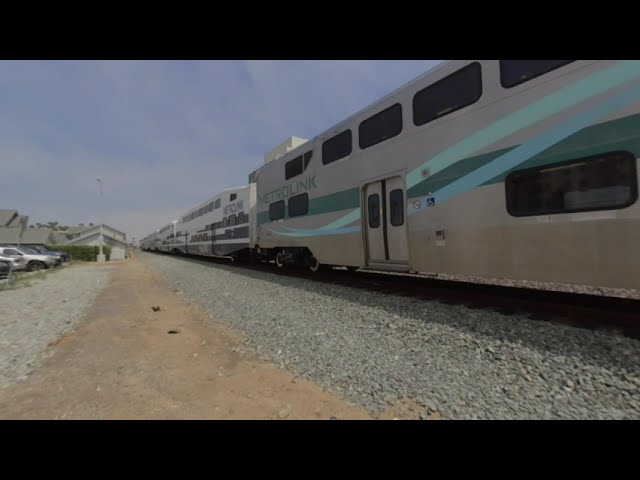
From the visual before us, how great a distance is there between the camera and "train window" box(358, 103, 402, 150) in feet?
21.9

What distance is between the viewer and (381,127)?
23.2 feet

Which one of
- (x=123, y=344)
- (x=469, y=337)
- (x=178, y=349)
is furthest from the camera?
(x=123, y=344)

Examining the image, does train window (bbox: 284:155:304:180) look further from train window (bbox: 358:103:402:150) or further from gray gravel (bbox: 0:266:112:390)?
gray gravel (bbox: 0:266:112:390)

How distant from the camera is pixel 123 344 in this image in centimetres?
464

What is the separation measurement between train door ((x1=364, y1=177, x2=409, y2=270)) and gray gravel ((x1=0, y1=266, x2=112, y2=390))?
243 inches

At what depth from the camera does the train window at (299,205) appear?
967 cm

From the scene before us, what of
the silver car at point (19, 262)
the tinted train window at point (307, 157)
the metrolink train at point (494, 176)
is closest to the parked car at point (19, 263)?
the silver car at point (19, 262)

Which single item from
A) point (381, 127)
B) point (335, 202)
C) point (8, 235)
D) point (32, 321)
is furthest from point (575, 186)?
point (8, 235)

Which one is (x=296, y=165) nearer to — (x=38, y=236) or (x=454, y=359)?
(x=454, y=359)

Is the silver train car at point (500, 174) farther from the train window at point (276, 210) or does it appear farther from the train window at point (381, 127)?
the train window at point (276, 210)

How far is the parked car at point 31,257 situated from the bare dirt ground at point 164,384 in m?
19.8
